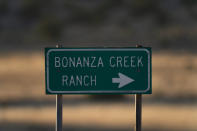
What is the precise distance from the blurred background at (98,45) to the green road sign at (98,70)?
16.4 ft

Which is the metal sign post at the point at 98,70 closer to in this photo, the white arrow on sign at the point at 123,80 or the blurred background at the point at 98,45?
the white arrow on sign at the point at 123,80

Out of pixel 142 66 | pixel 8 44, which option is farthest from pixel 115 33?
pixel 142 66

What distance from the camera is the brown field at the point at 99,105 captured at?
11445 millimetres

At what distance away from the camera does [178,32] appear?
27.7 meters

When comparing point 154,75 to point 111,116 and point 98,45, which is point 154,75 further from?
point 111,116

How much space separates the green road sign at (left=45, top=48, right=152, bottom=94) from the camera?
5.84m

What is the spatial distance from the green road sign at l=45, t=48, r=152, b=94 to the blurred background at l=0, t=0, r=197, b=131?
5003mm

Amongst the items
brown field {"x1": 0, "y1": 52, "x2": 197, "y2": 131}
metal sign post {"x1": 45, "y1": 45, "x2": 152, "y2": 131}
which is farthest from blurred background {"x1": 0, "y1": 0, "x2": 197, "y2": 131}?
metal sign post {"x1": 45, "y1": 45, "x2": 152, "y2": 131}

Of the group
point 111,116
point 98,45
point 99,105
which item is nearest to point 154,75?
point 99,105

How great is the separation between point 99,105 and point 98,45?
11.9 meters

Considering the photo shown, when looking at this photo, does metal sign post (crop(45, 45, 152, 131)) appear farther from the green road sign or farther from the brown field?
the brown field

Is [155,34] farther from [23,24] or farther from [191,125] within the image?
[191,125]

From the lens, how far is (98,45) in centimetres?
2584

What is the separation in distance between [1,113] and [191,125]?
13.5 ft
